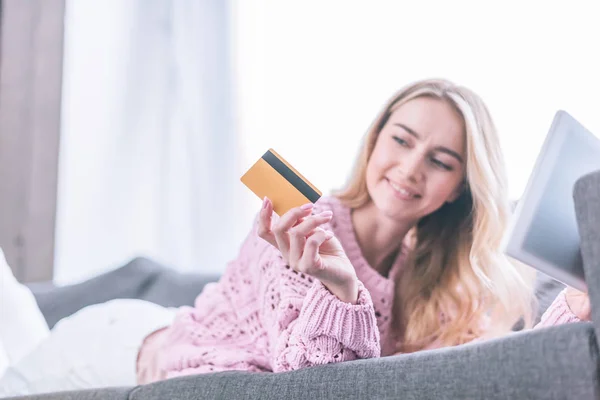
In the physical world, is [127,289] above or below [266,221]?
below

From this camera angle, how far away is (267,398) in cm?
85

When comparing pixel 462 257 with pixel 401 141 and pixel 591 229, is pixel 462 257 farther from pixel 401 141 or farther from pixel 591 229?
pixel 591 229

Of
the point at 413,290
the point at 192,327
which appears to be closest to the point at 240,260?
the point at 192,327

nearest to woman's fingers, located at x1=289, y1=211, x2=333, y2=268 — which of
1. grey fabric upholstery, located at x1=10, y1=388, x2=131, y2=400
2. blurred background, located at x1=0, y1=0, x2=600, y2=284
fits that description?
grey fabric upholstery, located at x1=10, y1=388, x2=131, y2=400

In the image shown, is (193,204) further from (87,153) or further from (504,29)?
(504,29)

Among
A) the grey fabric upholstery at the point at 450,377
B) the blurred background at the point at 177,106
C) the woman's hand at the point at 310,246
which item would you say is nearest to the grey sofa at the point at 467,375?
the grey fabric upholstery at the point at 450,377

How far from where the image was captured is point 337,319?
3.01 feet

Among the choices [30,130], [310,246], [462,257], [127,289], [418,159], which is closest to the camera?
[310,246]

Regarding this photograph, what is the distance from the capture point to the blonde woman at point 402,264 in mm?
1197

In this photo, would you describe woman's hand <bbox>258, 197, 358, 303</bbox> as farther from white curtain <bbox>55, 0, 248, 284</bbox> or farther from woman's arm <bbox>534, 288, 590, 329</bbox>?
white curtain <bbox>55, 0, 248, 284</bbox>

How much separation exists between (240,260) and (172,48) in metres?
1.57

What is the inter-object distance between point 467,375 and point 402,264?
0.59 m

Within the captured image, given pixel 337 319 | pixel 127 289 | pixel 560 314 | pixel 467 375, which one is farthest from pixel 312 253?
pixel 127 289

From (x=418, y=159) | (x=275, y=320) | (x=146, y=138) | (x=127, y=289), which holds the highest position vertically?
(x=418, y=159)
